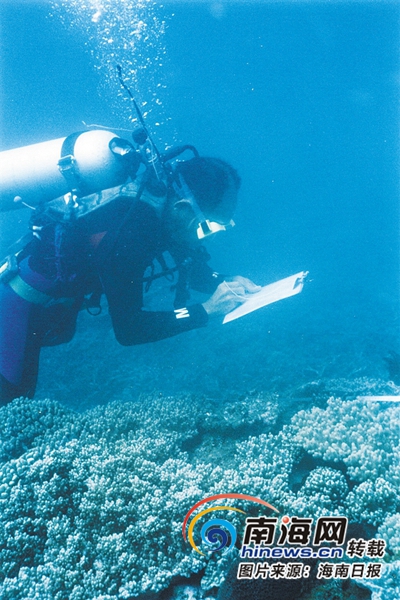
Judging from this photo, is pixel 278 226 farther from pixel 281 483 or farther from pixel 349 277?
pixel 281 483

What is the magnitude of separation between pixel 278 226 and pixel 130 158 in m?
36.9

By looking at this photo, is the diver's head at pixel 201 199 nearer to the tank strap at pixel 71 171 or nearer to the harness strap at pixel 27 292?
the tank strap at pixel 71 171

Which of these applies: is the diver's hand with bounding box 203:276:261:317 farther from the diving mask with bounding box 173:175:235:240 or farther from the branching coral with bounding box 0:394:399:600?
the branching coral with bounding box 0:394:399:600

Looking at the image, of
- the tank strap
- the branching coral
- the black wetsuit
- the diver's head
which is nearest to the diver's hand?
the black wetsuit

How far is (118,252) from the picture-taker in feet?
9.62

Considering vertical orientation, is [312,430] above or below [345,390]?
below

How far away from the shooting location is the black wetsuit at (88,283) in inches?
118

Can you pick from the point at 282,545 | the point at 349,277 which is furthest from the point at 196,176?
the point at 349,277

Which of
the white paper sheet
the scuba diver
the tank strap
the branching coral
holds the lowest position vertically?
the branching coral

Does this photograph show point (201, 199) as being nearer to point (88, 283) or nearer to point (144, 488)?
point (88, 283)

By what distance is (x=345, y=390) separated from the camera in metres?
4.92

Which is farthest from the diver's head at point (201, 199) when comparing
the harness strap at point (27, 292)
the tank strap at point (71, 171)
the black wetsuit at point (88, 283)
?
the harness strap at point (27, 292)

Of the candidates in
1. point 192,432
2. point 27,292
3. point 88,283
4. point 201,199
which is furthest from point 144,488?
point 201,199

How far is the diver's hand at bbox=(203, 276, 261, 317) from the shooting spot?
3.54 meters
